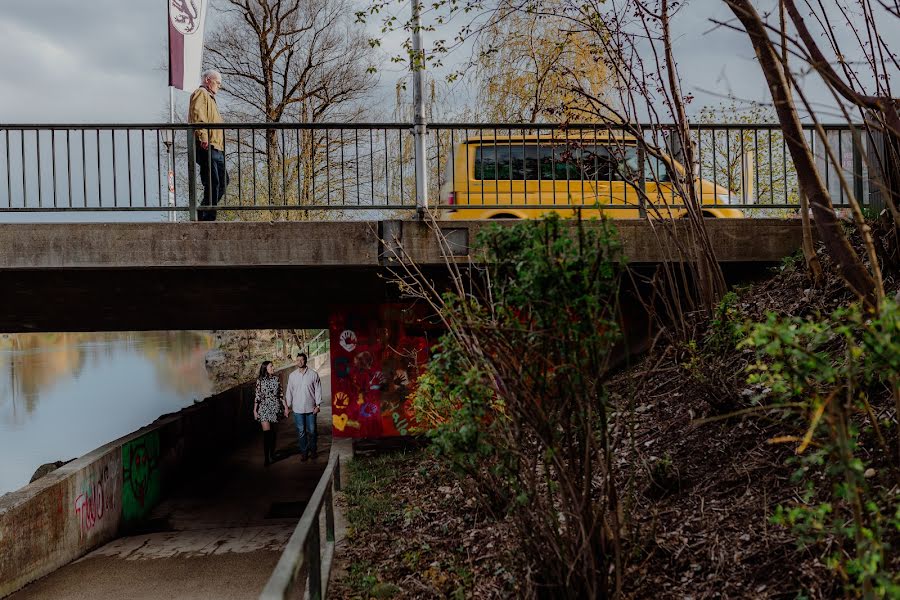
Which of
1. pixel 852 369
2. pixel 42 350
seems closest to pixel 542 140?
pixel 852 369

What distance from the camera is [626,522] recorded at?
3867 millimetres

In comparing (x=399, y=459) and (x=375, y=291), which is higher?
(x=375, y=291)

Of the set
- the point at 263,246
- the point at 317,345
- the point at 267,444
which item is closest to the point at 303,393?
the point at 267,444

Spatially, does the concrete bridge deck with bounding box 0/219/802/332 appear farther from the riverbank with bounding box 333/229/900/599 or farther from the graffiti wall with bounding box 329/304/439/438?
the graffiti wall with bounding box 329/304/439/438

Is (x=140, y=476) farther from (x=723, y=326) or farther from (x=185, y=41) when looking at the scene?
(x=185, y=41)

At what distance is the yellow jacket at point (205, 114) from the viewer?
27.2 feet

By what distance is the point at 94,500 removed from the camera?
860 centimetres

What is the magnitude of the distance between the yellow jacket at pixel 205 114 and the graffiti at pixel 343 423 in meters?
4.42

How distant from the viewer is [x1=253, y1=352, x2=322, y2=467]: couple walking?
11508 mm

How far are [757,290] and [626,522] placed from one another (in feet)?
15.1

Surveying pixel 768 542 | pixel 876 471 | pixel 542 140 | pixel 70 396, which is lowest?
pixel 70 396

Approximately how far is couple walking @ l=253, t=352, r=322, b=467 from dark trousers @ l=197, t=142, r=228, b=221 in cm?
347

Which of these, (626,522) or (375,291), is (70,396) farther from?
(626,522)

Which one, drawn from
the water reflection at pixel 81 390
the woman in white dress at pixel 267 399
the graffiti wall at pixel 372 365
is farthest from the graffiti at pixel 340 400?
the water reflection at pixel 81 390
